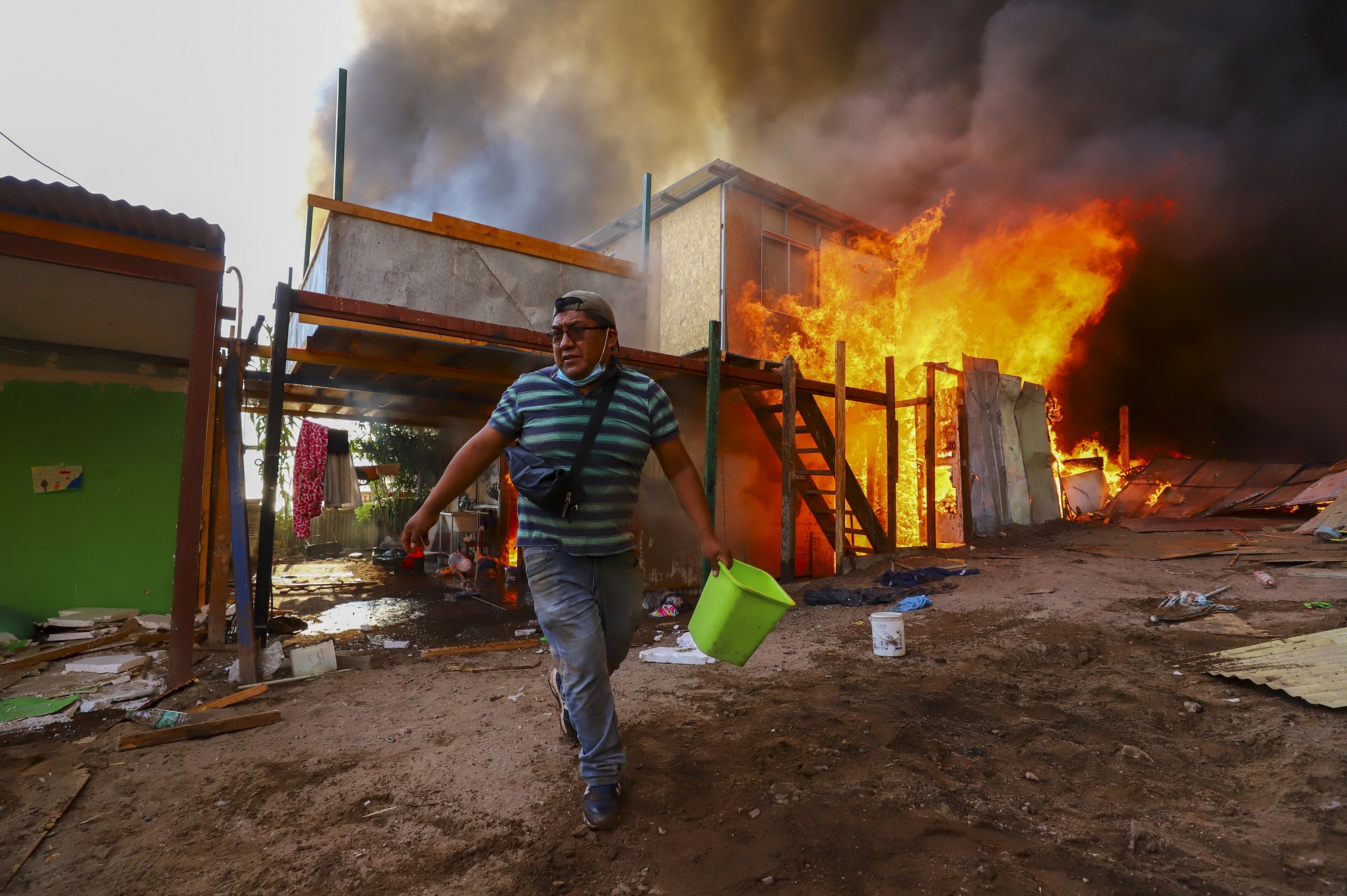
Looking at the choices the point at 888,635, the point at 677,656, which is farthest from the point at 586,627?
the point at 888,635

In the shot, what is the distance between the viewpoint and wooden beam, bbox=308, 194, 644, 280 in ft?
25.0

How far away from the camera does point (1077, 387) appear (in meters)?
16.8

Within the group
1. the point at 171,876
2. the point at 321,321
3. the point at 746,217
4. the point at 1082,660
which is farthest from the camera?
the point at 746,217

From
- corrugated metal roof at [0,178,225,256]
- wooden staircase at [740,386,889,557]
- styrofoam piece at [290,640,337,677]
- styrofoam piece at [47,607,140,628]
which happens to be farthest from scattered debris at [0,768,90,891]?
wooden staircase at [740,386,889,557]

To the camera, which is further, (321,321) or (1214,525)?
(1214,525)

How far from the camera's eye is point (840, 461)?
9.11m

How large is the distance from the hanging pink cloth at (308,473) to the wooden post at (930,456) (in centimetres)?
883

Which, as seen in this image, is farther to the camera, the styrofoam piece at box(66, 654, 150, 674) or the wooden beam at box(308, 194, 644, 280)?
the wooden beam at box(308, 194, 644, 280)

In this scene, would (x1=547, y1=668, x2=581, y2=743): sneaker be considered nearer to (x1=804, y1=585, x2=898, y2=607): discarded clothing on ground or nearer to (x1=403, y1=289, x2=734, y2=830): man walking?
(x1=403, y1=289, x2=734, y2=830): man walking

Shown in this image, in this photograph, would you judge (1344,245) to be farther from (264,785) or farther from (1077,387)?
(264,785)

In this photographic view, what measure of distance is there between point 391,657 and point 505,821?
3.51 meters

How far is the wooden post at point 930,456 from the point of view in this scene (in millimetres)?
10188

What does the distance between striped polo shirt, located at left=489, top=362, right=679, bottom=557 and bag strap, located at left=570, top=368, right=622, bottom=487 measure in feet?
0.06

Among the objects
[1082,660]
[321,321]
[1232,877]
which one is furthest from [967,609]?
[321,321]
